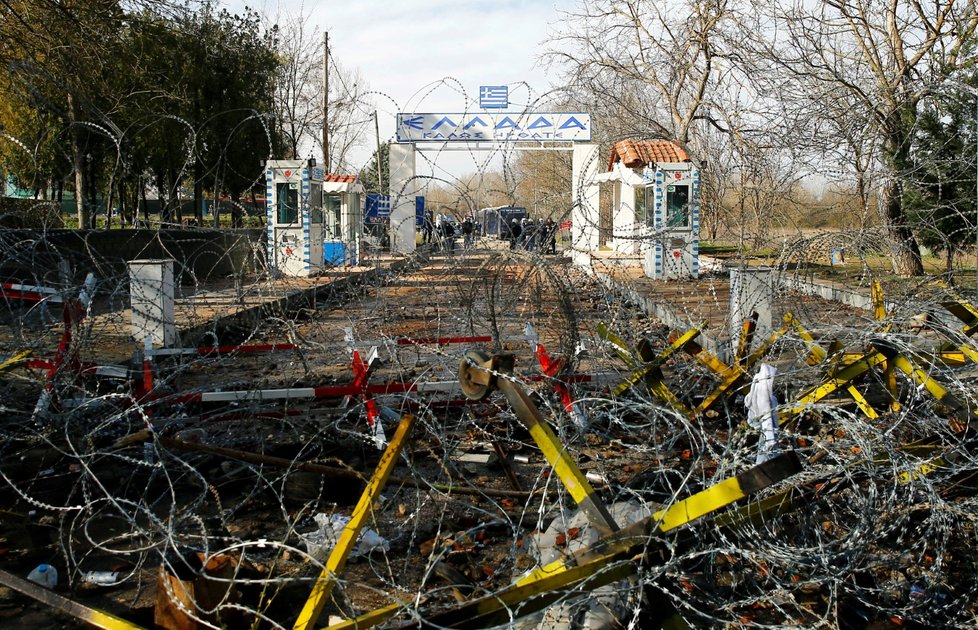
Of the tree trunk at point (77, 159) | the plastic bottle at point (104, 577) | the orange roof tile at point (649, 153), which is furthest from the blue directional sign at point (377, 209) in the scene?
the orange roof tile at point (649, 153)

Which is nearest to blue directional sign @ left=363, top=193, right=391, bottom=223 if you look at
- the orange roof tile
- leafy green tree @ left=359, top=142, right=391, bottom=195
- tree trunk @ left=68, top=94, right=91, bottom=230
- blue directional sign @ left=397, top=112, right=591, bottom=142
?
leafy green tree @ left=359, top=142, right=391, bottom=195

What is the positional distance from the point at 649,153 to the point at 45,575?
19.0 m

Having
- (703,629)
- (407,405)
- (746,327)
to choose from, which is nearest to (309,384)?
(407,405)

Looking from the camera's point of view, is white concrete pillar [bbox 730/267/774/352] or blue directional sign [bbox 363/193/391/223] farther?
blue directional sign [bbox 363/193/391/223]

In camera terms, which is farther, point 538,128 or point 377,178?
point 377,178

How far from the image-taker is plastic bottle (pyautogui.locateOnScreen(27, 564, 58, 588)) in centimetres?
379

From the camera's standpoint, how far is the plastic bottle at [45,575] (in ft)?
12.4

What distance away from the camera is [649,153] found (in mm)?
21234

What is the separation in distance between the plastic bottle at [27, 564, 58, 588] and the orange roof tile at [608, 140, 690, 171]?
17.4 meters

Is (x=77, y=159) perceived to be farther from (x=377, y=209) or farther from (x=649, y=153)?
(x=649, y=153)

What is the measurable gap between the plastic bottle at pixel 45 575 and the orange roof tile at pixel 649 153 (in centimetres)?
1735

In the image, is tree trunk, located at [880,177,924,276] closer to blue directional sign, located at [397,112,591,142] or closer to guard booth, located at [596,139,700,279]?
guard booth, located at [596,139,700,279]

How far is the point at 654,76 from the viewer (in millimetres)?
26703

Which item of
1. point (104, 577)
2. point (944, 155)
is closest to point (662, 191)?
point (944, 155)
